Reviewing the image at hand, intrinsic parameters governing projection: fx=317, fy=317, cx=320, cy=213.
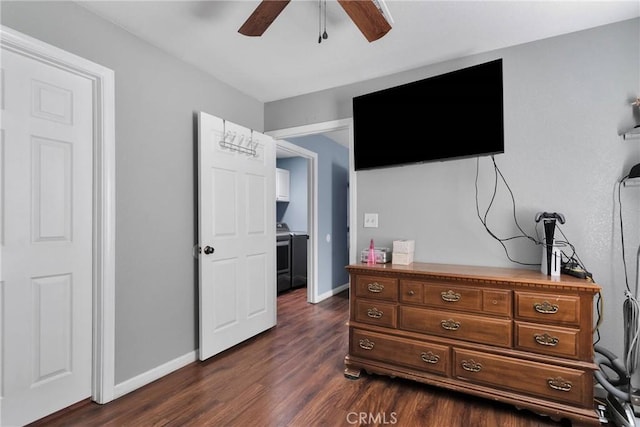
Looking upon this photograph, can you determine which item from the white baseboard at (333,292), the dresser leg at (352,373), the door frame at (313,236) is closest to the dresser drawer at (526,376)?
the dresser leg at (352,373)

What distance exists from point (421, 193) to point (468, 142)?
0.58 meters

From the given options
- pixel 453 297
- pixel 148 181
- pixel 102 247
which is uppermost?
pixel 148 181

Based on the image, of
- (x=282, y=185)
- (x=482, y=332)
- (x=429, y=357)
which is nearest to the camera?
(x=482, y=332)

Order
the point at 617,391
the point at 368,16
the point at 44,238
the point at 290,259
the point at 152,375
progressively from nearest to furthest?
1. the point at 368,16
2. the point at 617,391
3. the point at 44,238
4. the point at 152,375
5. the point at 290,259

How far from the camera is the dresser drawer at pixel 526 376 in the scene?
1.72 meters

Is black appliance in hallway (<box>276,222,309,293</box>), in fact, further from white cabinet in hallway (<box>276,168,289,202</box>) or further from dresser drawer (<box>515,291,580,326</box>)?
dresser drawer (<box>515,291,580,326</box>)

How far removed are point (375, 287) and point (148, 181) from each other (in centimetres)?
181

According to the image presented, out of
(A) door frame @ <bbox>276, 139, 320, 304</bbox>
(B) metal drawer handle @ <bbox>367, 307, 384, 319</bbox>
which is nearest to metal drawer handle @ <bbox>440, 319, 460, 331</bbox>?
(B) metal drawer handle @ <bbox>367, 307, 384, 319</bbox>

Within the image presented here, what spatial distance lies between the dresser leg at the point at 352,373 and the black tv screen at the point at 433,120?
5.17 feet

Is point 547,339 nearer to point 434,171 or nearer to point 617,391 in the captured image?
point 617,391

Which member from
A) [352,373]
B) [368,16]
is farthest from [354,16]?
[352,373]

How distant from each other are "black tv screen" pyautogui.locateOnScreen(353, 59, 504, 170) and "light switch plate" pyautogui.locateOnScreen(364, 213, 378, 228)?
0.44 metres

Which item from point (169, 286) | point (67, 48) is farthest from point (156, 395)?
point (67, 48)

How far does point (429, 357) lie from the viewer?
2.10 metres
